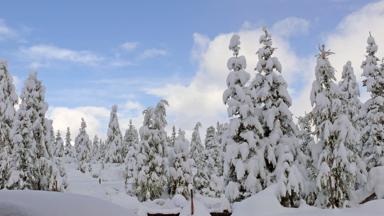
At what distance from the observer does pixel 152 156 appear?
41.5 meters

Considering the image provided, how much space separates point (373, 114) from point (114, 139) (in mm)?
55115

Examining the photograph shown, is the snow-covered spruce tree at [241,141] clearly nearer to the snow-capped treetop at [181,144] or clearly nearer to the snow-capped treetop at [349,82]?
the snow-capped treetop at [181,144]

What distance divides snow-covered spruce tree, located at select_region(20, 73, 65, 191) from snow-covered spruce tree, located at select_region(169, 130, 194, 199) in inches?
394

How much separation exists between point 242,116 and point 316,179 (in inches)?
219

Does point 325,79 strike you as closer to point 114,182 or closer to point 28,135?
point 28,135

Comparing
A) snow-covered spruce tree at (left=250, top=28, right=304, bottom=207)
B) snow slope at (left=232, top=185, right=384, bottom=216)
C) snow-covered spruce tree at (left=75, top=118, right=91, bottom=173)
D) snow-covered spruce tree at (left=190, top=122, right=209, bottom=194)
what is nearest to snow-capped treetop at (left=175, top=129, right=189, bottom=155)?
snow-covered spruce tree at (left=190, top=122, right=209, bottom=194)

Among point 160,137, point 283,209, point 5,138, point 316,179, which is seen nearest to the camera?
point 283,209

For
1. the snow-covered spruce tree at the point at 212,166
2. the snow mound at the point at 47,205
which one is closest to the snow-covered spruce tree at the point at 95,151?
the snow-covered spruce tree at the point at 212,166

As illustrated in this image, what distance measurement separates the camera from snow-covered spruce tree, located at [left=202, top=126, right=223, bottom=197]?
53.4 m

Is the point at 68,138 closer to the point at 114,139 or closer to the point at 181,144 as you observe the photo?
the point at 114,139

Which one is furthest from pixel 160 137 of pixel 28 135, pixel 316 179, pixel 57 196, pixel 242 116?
pixel 57 196

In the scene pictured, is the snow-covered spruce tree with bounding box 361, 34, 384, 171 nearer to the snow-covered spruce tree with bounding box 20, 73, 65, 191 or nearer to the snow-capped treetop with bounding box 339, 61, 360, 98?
the snow-capped treetop with bounding box 339, 61, 360, 98

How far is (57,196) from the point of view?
2.86 metres

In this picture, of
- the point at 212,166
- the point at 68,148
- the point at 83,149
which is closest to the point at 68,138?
the point at 68,148
